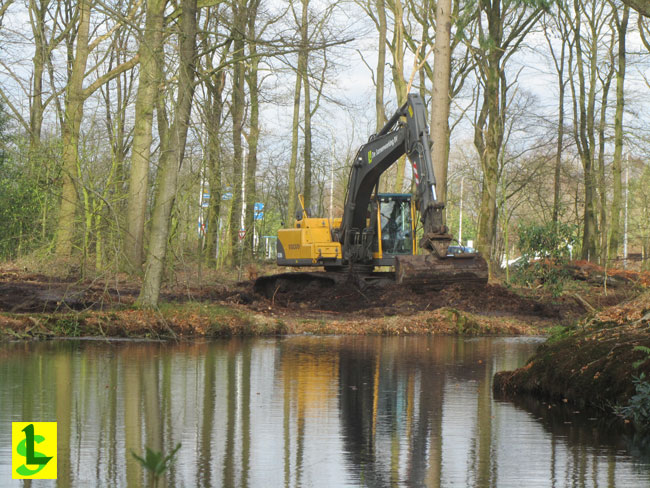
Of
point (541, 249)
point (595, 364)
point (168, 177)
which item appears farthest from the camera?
point (541, 249)

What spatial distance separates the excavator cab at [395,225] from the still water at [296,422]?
1339cm

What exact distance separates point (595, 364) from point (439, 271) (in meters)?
12.8

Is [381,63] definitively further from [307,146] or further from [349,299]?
[349,299]

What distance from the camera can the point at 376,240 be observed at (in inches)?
1067

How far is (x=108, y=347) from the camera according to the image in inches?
553

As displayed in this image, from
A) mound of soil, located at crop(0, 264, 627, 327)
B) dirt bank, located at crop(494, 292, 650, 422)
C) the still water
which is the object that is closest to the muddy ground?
mound of soil, located at crop(0, 264, 627, 327)

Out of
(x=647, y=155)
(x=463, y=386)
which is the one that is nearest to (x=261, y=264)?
(x=647, y=155)

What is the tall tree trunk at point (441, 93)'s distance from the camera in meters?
25.2

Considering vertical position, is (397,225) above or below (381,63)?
below

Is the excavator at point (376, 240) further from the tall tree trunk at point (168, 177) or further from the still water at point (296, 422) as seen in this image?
the still water at point (296, 422)

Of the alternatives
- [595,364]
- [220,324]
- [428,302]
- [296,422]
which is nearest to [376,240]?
[428,302]

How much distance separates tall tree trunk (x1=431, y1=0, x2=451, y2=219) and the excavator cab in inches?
56.3

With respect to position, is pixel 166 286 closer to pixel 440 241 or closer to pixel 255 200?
pixel 440 241

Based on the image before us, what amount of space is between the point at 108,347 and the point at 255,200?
85.0 ft
